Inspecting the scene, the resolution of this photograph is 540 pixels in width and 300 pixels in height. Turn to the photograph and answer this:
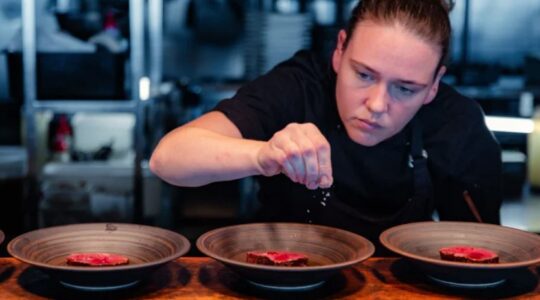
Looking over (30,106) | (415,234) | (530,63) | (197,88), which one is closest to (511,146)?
(530,63)

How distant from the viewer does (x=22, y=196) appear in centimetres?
425

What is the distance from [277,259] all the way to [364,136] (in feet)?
1.45

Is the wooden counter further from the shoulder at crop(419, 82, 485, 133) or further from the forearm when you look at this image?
the shoulder at crop(419, 82, 485, 133)

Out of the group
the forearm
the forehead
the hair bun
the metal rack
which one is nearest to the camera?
the forearm

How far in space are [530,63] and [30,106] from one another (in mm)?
3108

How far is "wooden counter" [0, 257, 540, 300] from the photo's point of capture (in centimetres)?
154

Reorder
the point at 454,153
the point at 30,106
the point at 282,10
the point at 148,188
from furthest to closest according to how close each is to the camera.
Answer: the point at 282,10, the point at 148,188, the point at 30,106, the point at 454,153

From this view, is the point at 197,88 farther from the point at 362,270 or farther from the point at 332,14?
the point at 362,270

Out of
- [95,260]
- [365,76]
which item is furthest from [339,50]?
[95,260]

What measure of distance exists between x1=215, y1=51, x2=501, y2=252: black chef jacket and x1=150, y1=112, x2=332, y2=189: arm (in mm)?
349

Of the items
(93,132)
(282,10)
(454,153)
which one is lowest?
(93,132)

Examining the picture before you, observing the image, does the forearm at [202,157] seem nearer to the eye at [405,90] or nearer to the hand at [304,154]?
the hand at [304,154]

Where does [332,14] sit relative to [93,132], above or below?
above

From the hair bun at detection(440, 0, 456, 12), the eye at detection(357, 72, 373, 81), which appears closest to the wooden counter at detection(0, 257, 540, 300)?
the eye at detection(357, 72, 373, 81)
